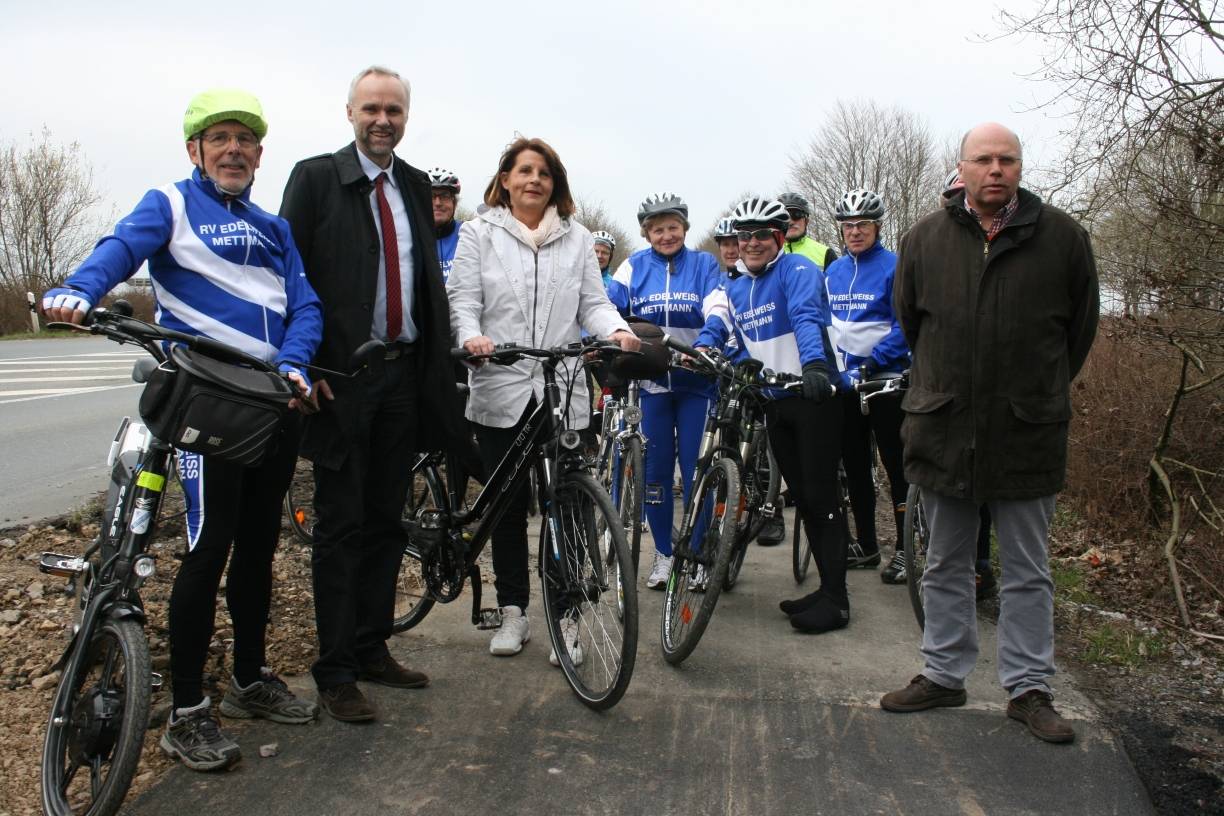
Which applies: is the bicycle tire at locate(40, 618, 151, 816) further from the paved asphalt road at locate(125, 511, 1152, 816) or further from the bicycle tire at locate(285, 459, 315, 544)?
the bicycle tire at locate(285, 459, 315, 544)

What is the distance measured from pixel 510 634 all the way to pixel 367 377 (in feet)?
4.47

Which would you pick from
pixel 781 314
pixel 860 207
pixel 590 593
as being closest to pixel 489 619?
pixel 590 593

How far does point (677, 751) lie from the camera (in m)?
3.51

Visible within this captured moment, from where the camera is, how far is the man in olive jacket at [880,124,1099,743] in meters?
3.66

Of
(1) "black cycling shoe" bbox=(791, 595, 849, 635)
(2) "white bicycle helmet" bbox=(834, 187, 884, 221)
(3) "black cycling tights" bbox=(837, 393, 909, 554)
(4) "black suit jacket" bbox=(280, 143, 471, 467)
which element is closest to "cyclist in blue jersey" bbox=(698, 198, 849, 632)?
(1) "black cycling shoe" bbox=(791, 595, 849, 635)

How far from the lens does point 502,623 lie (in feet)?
14.9

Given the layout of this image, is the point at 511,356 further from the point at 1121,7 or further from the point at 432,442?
the point at 1121,7

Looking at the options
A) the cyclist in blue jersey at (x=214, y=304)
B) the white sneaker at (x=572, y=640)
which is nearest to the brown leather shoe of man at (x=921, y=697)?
the white sneaker at (x=572, y=640)

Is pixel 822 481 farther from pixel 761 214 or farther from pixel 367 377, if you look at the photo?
pixel 367 377

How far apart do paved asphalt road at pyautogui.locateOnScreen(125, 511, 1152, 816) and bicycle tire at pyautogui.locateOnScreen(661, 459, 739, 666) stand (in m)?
0.14

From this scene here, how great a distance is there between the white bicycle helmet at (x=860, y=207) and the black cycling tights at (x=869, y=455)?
1066 mm

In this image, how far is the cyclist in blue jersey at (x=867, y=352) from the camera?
588 centimetres

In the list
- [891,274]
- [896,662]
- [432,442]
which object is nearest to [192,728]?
[432,442]

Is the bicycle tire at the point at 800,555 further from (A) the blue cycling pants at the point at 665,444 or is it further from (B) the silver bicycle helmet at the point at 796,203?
(B) the silver bicycle helmet at the point at 796,203
